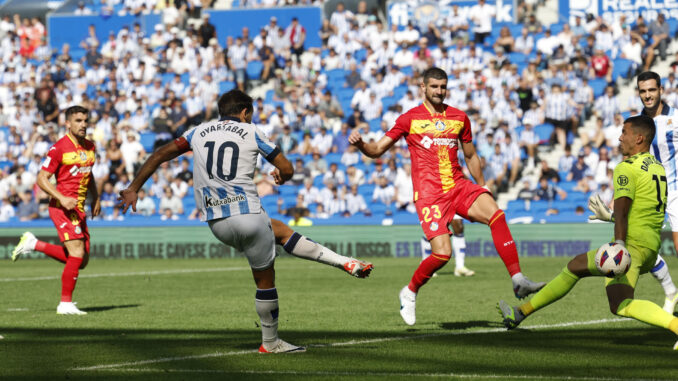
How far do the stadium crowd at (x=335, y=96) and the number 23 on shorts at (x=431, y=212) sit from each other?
47.7ft

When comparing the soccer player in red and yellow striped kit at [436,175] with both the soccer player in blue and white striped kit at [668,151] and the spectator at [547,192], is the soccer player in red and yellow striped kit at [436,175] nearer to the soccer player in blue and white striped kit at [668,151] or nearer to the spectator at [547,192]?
the soccer player in blue and white striped kit at [668,151]

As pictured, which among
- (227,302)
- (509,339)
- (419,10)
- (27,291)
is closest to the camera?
(509,339)

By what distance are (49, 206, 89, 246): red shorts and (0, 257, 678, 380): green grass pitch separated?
0.95 meters

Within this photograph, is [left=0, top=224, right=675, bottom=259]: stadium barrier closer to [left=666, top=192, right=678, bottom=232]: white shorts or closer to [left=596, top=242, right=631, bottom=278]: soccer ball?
[left=666, top=192, right=678, bottom=232]: white shorts

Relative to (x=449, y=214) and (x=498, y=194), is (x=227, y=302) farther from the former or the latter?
(x=498, y=194)

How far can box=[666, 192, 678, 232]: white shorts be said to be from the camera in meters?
10.8

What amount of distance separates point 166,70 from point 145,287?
17.6 meters

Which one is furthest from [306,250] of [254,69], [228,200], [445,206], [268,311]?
[254,69]

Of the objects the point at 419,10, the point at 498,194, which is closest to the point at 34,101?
the point at 419,10

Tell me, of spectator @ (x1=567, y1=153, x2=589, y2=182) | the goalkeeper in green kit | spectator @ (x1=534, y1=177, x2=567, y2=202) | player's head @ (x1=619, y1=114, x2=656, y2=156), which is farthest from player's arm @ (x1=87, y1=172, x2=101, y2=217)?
spectator @ (x1=567, y1=153, x2=589, y2=182)

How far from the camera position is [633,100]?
2645cm

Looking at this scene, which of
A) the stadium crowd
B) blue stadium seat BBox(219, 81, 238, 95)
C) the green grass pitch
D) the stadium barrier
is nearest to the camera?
the green grass pitch

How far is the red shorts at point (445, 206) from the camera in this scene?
34.1ft

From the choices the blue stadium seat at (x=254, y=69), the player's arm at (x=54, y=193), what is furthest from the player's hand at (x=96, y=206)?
the blue stadium seat at (x=254, y=69)
